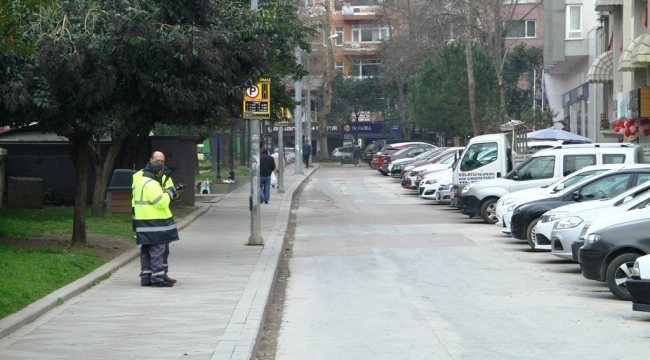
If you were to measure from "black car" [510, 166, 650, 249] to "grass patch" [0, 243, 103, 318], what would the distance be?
793cm

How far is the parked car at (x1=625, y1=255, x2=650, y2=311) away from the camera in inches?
420

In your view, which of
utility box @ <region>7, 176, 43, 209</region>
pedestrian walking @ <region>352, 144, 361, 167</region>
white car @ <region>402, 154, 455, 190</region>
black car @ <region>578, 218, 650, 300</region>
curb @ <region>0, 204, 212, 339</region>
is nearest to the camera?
curb @ <region>0, 204, 212, 339</region>

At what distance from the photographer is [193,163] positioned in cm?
3083

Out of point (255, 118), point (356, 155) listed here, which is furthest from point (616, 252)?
point (356, 155)

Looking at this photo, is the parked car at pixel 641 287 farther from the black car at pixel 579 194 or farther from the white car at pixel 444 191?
the white car at pixel 444 191

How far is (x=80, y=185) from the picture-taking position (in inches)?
728

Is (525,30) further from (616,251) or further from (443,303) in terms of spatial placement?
(443,303)

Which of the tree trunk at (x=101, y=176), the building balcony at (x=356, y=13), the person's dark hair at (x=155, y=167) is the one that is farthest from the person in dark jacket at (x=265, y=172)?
the building balcony at (x=356, y=13)

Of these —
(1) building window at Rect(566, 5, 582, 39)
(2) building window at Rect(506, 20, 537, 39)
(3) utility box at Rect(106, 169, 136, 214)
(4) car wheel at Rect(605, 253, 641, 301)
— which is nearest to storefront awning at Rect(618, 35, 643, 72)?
(1) building window at Rect(566, 5, 582, 39)

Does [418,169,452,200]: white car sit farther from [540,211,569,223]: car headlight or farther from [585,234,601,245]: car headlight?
[585,234,601,245]: car headlight

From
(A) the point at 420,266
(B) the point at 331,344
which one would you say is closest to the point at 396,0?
(A) the point at 420,266

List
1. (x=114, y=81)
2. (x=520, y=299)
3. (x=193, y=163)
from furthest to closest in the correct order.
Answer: (x=193, y=163), (x=114, y=81), (x=520, y=299)

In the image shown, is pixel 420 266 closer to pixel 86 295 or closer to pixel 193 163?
pixel 86 295

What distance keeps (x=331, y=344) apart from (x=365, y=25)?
274 feet
